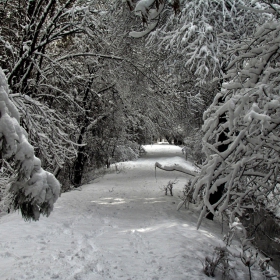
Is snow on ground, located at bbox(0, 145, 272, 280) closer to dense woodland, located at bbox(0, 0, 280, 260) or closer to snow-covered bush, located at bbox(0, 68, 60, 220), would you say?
dense woodland, located at bbox(0, 0, 280, 260)

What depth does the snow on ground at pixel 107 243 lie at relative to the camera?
181 inches

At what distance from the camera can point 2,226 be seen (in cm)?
630

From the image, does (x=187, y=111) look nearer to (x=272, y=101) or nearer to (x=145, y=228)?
(x=145, y=228)

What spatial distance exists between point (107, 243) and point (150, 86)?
206 inches

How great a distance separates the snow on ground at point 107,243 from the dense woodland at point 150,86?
0.94 m

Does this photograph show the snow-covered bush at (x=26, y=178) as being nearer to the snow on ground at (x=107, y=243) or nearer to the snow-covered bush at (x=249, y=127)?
the snow-covered bush at (x=249, y=127)

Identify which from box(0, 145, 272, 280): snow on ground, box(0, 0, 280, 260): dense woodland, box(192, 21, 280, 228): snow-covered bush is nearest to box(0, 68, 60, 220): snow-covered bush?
box(0, 0, 280, 260): dense woodland

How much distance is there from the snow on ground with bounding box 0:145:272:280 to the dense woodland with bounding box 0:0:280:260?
3.10 feet

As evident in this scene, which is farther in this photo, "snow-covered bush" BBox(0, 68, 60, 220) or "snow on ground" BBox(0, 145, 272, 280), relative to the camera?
"snow on ground" BBox(0, 145, 272, 280)

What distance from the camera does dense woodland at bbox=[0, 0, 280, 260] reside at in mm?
2416

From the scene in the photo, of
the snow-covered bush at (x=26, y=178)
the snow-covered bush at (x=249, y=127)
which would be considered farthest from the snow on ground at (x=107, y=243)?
the snow-covered bush at (x=26, y=178)

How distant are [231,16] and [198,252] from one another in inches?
187

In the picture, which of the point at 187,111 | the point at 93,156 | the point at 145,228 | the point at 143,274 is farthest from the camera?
the point at 93,156

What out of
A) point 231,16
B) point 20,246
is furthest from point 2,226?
point 231,16
